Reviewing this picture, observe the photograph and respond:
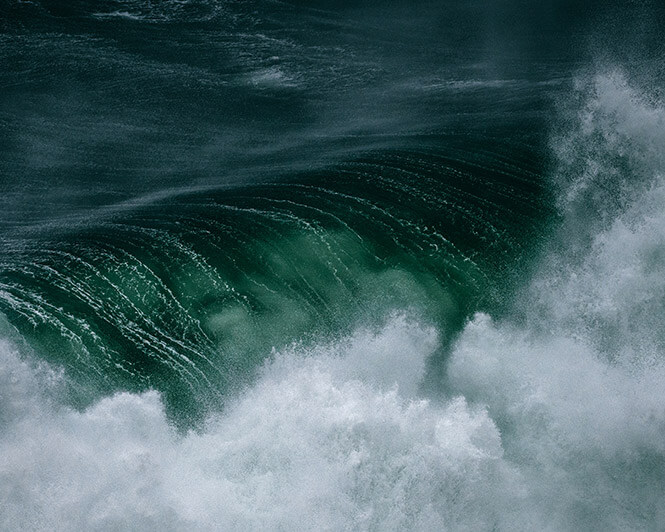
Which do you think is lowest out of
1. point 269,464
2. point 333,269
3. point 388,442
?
point 269,464

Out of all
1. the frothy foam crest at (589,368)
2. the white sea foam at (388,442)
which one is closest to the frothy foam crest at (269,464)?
the white sea foam at (388,442)

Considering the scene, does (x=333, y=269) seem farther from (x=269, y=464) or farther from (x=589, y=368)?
(x=589, y=368)

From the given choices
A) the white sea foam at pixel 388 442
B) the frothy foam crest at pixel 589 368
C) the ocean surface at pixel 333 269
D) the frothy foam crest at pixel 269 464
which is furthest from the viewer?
the frothy foam crest at pixel 589 368

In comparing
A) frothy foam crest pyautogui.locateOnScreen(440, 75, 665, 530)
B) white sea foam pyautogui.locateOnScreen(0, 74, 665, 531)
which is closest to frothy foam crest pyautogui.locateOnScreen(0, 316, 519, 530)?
white sea foam pyautogui.locateOnScreen(0, 74, 665, 531)

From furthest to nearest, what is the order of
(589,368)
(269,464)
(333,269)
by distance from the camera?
(333,269), (589,368), (269,464)

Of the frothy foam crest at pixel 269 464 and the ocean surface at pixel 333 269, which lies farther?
the ocean surface at pixel 333 269

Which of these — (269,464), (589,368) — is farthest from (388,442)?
(589,368)

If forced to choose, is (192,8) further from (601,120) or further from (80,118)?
(601,120)

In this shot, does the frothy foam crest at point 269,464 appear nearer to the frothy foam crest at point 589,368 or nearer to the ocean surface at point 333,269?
the ocean surface at point 333,269

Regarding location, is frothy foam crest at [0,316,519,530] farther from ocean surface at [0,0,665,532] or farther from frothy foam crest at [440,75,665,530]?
frothy foam crest at [440,75,665,530]
